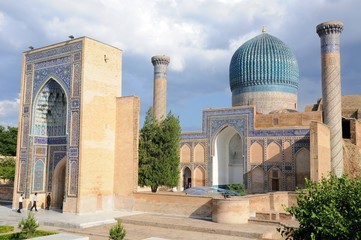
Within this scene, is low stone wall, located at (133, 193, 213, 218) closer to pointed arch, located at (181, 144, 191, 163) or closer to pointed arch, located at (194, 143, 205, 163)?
pointed arch, located at (194, 143, 205, 163)

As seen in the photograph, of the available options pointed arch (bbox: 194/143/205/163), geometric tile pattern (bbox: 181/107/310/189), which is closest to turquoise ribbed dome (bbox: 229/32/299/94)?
geometric tile pattern (bbox: 181/107/310/189)

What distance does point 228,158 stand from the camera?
2220cm

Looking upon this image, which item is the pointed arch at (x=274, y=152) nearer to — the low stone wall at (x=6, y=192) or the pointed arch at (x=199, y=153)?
the pointed arch at (x=199, y=153)

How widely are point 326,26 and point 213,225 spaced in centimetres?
1219

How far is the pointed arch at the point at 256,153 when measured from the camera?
19.4 metres

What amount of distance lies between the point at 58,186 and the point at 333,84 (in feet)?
40.8

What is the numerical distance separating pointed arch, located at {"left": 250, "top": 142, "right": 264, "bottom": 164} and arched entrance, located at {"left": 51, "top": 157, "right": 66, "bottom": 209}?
9.32 meters

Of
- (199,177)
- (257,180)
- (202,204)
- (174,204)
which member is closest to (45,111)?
(174,204)

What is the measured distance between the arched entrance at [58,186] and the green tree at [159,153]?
2741mm

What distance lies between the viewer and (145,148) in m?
14.6

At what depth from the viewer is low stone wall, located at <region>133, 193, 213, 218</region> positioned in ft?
37.2

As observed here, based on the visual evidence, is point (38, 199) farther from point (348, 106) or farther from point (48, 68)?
point (348, 106)

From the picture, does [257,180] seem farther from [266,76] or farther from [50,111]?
[50,111]

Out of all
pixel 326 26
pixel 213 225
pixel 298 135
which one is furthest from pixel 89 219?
pixel 326 26
